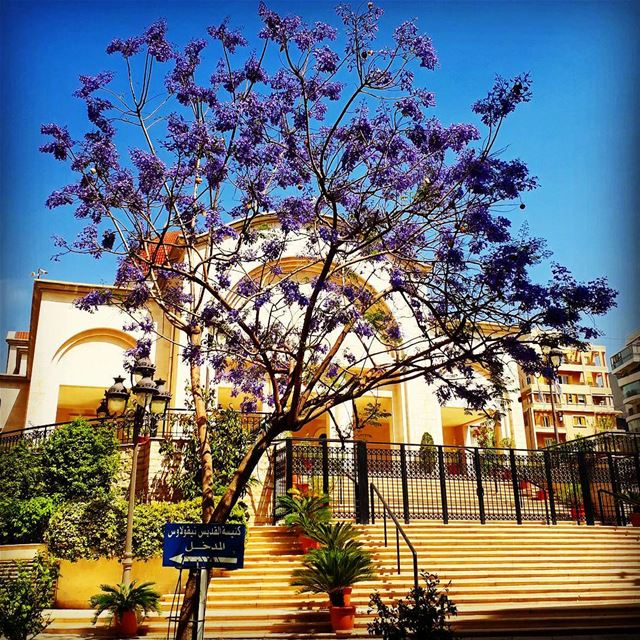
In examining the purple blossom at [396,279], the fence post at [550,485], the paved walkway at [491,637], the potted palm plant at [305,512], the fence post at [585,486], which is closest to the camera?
the purple blossom at [396,279]

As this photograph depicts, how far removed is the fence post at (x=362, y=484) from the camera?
13.0 metres

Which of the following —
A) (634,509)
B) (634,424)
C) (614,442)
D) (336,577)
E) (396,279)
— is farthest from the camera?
(634,424)

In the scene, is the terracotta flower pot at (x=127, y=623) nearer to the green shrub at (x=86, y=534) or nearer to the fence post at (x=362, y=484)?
the green shrub at (x=86, y=534)

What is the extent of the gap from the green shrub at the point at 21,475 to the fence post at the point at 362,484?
6283 mm

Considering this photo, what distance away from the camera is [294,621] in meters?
9.05

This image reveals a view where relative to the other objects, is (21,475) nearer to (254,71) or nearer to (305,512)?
(305,512)

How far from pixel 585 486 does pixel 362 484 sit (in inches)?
235

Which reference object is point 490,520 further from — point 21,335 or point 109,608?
point 21,335

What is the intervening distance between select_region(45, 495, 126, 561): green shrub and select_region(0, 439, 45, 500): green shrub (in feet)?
6.36

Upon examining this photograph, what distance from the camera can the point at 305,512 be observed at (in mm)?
11680

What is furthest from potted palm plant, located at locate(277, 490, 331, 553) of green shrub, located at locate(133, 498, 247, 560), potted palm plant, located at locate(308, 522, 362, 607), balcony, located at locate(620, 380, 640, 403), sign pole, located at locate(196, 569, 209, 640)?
balcony, located at locate(620, 380, 640, 403)

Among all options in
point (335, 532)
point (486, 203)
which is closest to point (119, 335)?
point (335, 532)

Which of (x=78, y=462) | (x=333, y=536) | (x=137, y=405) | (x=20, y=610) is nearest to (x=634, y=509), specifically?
(x=333, y=536)

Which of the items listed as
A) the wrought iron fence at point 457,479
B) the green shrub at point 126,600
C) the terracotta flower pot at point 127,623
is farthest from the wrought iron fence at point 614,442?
the terracotta flower pot at point 127,623
